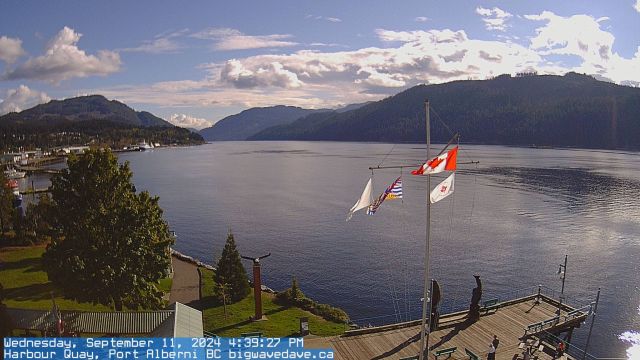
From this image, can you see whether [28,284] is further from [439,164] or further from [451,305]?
[451,305]

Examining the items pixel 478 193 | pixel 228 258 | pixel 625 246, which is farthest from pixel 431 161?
pixel 478 193

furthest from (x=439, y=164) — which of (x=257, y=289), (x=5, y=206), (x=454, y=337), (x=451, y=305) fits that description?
(x=5, y=206)

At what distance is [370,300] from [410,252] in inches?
797

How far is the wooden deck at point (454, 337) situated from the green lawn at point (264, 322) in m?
2.53

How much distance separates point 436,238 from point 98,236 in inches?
2299

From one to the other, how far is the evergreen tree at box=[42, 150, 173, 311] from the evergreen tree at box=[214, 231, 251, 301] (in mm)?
10845

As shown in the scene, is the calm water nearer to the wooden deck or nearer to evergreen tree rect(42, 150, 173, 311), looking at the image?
the wooden deck

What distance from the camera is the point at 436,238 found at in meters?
76.2

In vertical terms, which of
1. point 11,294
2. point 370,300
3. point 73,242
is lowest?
point 370,300

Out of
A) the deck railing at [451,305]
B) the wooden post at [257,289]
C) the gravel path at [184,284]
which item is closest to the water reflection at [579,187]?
the deck railing at [451,305]

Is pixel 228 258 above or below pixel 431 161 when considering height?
below

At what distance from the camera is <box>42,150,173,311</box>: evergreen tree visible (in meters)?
30.0

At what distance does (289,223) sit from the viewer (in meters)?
88.7

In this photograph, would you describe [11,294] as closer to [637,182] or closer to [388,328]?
[388,328]
